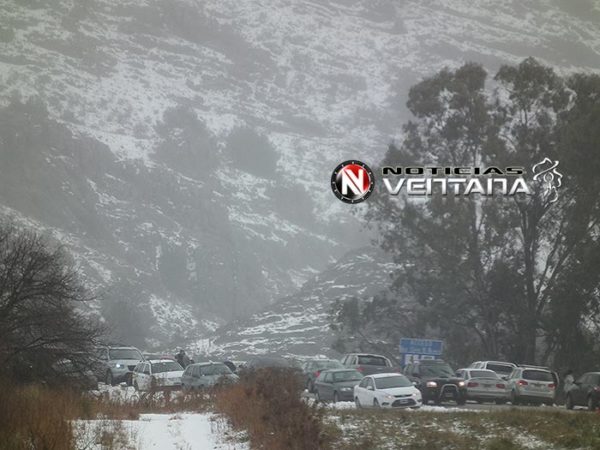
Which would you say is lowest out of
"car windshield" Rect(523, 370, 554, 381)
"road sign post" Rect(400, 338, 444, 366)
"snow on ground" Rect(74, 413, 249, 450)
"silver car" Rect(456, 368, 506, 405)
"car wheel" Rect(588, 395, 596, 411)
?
"snow on ground" Rect(74, 413, 249, 450)

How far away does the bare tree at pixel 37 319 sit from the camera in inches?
1348

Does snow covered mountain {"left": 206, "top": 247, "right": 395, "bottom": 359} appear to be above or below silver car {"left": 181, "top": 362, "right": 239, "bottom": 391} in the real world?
above

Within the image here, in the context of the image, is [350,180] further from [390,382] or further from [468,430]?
[468,430]

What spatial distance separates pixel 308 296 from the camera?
144000 mm

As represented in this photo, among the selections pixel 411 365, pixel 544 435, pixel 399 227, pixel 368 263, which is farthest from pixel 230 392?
pixel 368 263

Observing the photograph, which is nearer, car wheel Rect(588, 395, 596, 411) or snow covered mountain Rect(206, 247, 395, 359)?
car wheel Rect(588, 395, 596, 411)

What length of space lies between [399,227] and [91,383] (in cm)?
4077

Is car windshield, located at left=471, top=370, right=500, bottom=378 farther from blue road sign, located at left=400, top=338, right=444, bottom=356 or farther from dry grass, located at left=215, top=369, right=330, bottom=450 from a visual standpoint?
blue road sign, located at left=400, top=338, right=444, bottom=356

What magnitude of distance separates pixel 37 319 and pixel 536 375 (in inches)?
812

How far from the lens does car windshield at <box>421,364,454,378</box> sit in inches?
1783

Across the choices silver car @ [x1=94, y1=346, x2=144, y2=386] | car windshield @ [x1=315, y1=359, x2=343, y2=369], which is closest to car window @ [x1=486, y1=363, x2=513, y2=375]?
car windshield @ [x1=315, y1=359, x2=343, y2=369]

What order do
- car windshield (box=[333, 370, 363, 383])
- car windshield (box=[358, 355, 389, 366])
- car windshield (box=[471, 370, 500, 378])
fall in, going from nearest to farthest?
car windshield (box=[333, 370, 363, 383]) → car windshield (box=[471, 370, 500, 378]) → car windshield (box=[358, 355, 389, 366])

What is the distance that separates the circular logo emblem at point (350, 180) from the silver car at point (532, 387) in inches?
401

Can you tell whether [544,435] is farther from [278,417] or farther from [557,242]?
[557,242]
